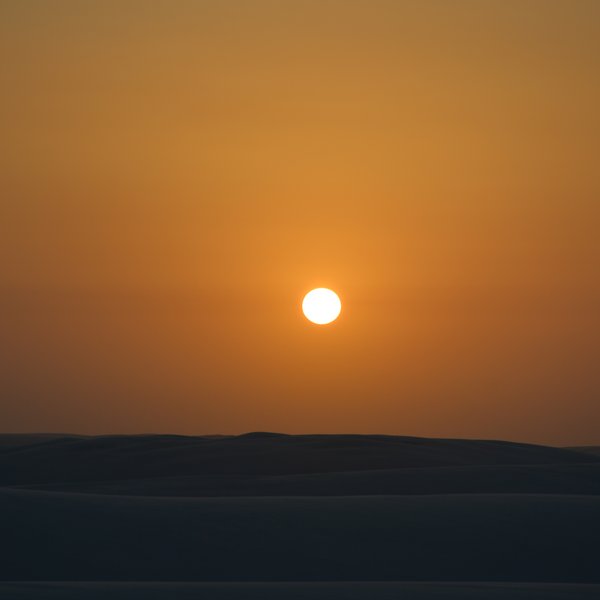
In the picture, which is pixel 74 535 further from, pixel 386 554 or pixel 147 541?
pixel 386 554

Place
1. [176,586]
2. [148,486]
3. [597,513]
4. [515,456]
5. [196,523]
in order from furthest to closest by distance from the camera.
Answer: [515,456] → [148,486] → [597,513] → [196,523] → [176,586]

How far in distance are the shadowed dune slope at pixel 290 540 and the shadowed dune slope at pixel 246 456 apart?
9.01 metres

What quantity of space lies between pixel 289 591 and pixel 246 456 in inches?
635

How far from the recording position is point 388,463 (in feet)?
74.9

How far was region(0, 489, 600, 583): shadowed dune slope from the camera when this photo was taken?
9.59 meters

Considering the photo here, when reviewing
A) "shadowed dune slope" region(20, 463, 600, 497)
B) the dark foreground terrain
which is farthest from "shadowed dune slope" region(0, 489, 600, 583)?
"shadowed dune slope" region(20, 463, 600, 497)

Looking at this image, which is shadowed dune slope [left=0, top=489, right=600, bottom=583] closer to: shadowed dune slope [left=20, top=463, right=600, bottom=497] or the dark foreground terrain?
the dark foreground terrain

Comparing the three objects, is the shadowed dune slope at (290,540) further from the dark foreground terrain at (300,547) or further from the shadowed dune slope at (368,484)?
the shadowed dune slope at (368,484)

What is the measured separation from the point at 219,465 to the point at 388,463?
366cm

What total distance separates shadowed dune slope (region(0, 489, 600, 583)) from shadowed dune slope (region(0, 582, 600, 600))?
1.58 m

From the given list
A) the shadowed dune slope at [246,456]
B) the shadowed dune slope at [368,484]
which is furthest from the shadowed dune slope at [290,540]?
the shadowed dune slope at [246,456]

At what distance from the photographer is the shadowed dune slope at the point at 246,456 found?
2194cm

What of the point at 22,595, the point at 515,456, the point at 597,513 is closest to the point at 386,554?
the point at 597,513

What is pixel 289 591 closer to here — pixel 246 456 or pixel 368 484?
pixel 368 484
